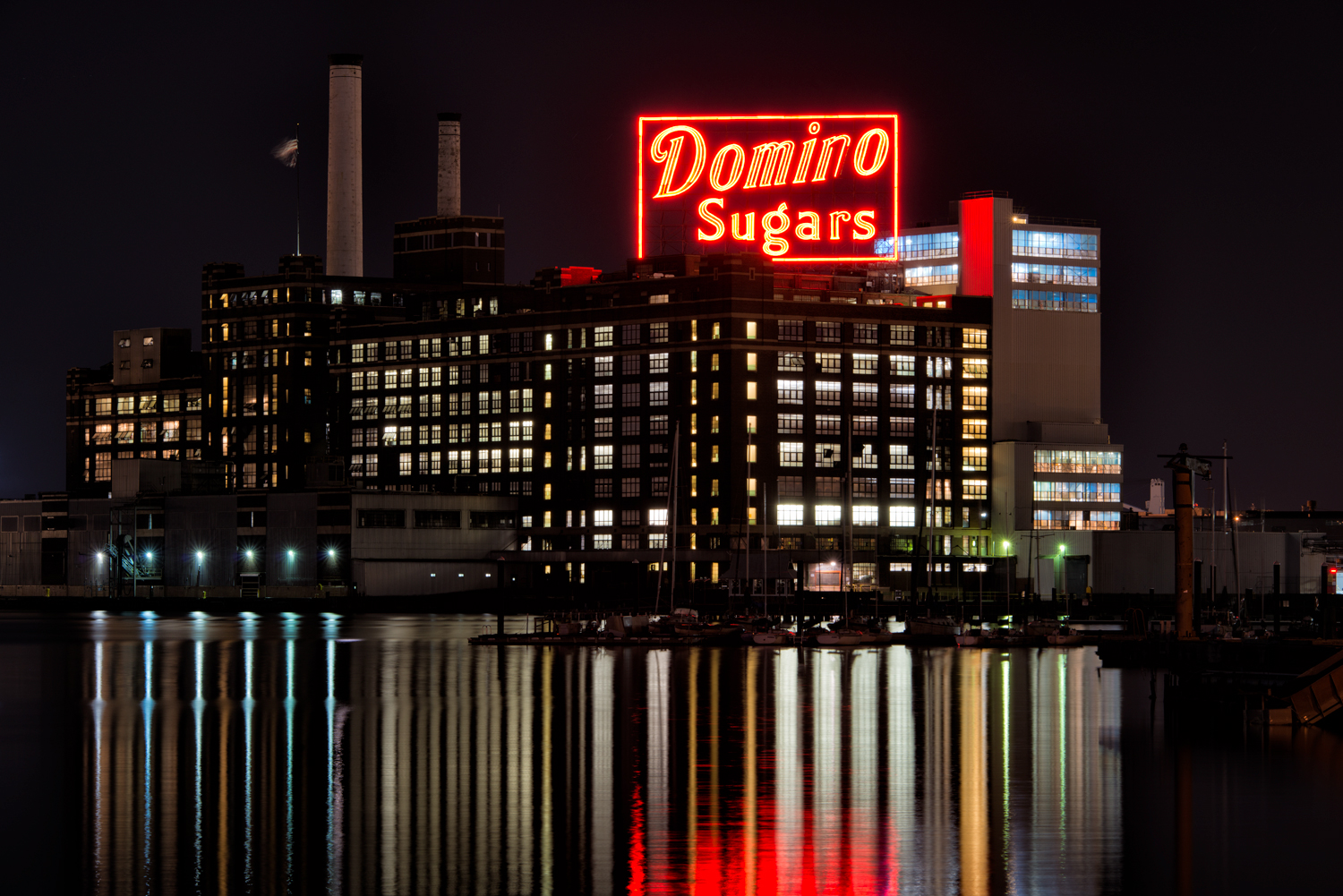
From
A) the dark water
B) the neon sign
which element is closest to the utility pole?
the dark water

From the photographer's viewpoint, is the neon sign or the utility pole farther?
the neon sign

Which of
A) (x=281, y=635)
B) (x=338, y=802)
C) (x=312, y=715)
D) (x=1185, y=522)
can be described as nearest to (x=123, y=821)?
(x=338, y=802)

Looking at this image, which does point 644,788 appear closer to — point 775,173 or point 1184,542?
point 1184,542

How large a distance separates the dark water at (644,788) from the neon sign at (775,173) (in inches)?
4192

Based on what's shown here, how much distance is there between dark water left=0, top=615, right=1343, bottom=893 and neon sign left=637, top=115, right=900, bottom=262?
10648cm

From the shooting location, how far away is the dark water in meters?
39.1

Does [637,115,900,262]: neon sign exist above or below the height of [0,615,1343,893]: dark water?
above

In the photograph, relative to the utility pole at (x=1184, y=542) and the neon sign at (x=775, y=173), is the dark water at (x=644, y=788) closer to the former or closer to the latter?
the utility pole at (x=1184, y=542)

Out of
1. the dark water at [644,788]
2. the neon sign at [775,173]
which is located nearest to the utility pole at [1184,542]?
the dark water at [644,788]

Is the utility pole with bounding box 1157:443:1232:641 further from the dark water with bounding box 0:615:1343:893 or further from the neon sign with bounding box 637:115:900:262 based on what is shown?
the neon sign with bounding box 637:115:900:262

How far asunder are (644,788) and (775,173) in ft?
484

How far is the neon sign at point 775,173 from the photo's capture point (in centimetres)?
19312

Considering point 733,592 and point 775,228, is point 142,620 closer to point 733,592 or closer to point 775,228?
point 733,592

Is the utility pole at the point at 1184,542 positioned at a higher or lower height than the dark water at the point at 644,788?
higher
